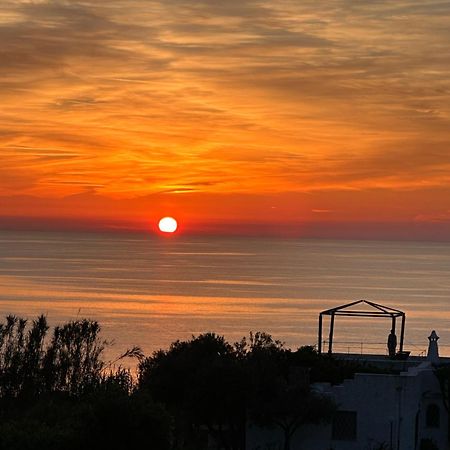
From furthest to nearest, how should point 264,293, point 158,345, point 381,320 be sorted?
point 264,293
point 381,320
point 158,345

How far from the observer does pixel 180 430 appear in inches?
1512

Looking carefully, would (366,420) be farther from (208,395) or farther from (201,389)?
(201,389)

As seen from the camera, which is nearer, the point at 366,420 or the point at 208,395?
the point at 208,395

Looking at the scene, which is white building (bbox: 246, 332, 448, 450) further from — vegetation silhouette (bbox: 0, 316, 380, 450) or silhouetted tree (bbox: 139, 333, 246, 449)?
silhouetted tree (bbox: 139, 333, 246, 449)

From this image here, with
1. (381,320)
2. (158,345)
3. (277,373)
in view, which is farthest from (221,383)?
(381,320)

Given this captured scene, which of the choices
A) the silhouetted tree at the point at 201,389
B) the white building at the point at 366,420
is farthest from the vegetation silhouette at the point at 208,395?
the white building at the point at 366,420

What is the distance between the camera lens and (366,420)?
122 ft

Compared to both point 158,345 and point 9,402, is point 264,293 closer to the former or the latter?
point 158,345

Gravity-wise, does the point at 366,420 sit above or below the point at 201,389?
below

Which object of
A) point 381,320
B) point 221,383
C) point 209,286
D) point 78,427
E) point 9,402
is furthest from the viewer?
point 209,286

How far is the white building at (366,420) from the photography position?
37.0 metres

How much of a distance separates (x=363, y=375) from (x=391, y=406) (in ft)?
4.77

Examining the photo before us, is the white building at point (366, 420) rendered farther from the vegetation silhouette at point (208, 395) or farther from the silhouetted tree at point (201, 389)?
the silhouetted tree at point (201, 389)

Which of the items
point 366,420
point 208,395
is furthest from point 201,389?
point 366,420
